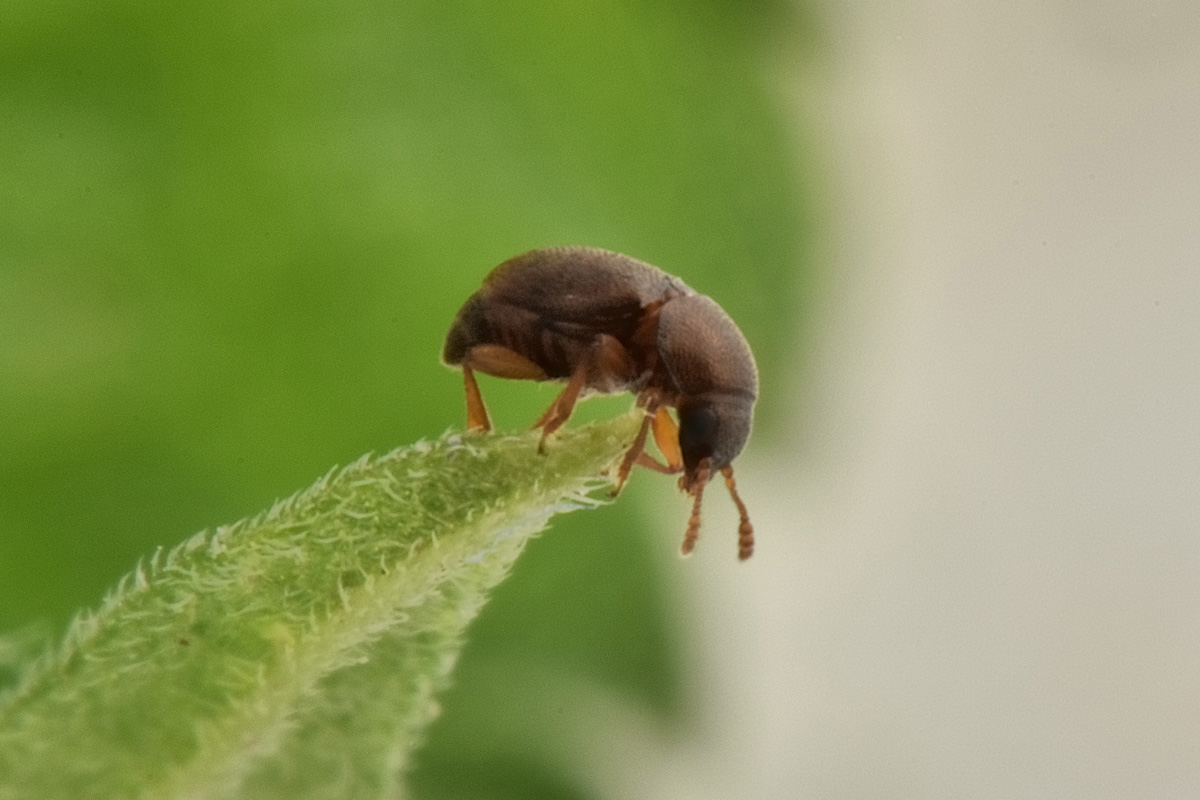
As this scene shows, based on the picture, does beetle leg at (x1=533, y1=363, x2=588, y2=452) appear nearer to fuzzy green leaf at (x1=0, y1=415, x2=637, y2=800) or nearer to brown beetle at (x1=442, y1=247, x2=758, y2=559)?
brown beetle at (x1=442, y1=247, x2=758, y2=559)

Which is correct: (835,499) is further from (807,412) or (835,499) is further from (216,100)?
(216,100)

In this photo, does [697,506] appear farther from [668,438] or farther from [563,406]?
[563,406]

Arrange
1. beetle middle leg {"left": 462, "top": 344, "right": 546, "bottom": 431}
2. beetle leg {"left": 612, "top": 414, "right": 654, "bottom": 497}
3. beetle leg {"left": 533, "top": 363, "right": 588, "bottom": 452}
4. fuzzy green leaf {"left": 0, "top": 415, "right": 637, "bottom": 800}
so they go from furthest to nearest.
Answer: beetle middle leg {"left": 462, "top": 344, "right": 546, "bottom": 431} < beetle leg {"left": 612, "top": 414, "right": 654, "bottom": 497} < beetle leg {"left": 533, "top": 363, "right": 588, "bottom": 452} < fuzzy green leaf {"left": 0, "top": 415, "right": 637, "bottom": 800}

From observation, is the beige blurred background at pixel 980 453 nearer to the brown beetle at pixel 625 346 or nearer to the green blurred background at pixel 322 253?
the green blurred background at pixel 322 253

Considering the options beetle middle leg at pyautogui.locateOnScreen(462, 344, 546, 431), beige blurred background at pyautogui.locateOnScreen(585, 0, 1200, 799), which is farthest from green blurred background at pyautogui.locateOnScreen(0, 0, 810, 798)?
beige blurred background at pyautogui.locateOnScreen(585, 0, 1200, 799)

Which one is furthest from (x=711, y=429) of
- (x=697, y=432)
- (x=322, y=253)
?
(x=322, y=253)

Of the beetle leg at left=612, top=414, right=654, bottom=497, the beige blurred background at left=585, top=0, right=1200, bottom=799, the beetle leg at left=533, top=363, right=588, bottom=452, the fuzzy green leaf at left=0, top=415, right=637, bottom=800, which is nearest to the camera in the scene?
the fuzzy green leaf at left=0, top=415, right=637, bottom=800

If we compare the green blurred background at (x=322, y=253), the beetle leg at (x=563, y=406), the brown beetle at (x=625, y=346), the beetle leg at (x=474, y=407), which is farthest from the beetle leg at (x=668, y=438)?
Answer: the green blurred background at (x=322, y=253)

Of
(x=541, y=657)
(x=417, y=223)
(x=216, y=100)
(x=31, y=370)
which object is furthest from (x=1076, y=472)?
(x=31, y=370)

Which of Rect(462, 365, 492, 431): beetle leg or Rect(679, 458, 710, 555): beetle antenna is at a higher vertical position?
Rect(462, 365, 492, 431): beetle leg
